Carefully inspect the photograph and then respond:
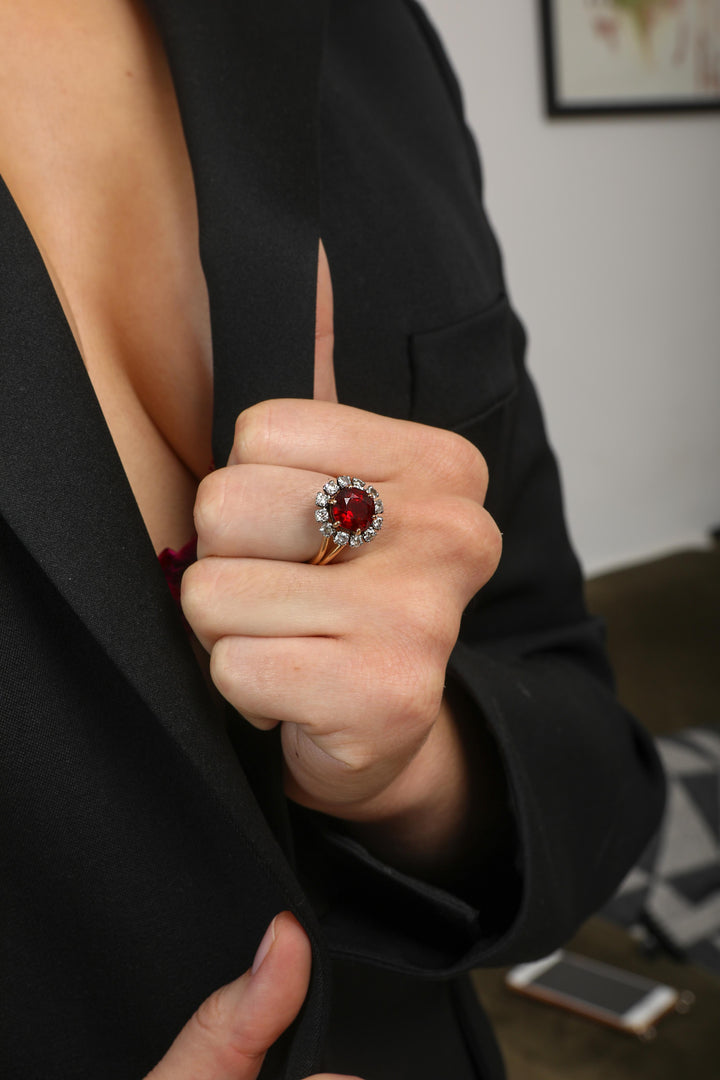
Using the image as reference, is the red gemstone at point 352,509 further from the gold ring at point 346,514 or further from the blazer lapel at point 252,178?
the blazer lapel at point 252,178

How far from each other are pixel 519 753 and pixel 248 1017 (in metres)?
0.26

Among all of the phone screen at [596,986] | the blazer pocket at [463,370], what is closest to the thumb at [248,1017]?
the blazer pocket at [463,370]

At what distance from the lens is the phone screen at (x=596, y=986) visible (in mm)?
1526

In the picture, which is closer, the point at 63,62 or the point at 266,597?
the point at 266,597

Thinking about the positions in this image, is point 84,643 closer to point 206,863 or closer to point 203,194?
point 206,863

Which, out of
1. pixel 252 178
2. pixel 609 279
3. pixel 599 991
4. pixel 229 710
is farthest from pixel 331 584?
pixel 609 279

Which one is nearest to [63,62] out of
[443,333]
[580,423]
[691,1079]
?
[443,333]

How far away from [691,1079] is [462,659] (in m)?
1.08

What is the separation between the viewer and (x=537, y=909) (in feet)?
1.99

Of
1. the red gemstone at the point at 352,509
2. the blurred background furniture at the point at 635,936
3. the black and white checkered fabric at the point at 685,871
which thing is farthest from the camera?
the black and white checkered fabric at the point at 685,871

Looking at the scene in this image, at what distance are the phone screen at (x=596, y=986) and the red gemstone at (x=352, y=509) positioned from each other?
4.54 ft

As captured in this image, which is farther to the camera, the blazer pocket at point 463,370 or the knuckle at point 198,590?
the blazer pocket at point 463,370

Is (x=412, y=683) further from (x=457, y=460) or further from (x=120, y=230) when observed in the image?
(x=120, y=230)

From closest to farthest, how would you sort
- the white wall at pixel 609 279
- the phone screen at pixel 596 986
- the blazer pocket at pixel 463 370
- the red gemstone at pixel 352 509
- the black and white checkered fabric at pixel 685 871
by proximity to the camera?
the red gemstone at pixel 352 509
the blazer pocket at pixel 463 370
the phone screen at pixel 596 986
the black and white checkered fabric at pixel 685 871
the white wall at pixel 609 279
